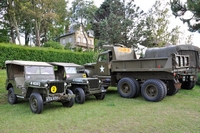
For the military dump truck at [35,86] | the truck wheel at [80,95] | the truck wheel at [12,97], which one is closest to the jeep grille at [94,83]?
the truck wheel at [80,95]

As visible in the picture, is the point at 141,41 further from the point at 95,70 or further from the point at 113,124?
the point at 113,124

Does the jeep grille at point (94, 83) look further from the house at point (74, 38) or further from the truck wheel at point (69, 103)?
the house at point (74, 38)

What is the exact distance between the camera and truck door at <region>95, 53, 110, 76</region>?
866cm

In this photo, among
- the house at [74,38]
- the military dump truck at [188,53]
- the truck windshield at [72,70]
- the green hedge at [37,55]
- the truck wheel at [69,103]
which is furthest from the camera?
Result: the house at [74,38]

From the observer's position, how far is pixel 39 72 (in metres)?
6.52

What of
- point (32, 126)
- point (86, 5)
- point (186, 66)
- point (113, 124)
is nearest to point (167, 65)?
point (186, 66)

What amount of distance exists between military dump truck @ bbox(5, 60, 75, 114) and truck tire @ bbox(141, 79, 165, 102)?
3.20m

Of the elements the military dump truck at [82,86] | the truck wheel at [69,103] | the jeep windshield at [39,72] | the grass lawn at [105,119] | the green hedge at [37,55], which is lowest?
the grass lawn at [105,119]

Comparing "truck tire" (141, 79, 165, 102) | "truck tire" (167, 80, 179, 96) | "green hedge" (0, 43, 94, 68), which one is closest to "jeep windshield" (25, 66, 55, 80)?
"truck tire" (141, 79, 165, 102)

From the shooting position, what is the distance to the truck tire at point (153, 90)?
6523 mm

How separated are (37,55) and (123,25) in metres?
9.23

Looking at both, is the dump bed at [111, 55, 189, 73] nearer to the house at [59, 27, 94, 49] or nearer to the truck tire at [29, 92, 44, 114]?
the truck tire at [29, 92, 44, 114]

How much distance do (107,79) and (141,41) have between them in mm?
10976

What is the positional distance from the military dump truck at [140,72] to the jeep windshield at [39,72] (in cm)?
291
